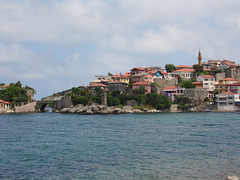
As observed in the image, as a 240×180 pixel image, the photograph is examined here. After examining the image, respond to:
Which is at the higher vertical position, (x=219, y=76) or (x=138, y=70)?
(x=138, y=70)

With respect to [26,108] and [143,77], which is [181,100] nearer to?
[143,77]

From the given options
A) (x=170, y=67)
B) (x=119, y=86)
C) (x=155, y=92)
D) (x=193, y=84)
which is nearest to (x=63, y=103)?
(x=119, y=86)

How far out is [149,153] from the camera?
68.5ft


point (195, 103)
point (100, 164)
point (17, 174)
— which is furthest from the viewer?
point (195, 103)

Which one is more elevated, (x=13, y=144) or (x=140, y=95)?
(x=140, y=95)

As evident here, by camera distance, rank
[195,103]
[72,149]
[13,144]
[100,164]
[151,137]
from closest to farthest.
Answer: [100,164] → [72,149] → [13,144] → [151,137] → [195,103]

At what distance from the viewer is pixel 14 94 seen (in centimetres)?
8131

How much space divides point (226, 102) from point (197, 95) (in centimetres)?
710

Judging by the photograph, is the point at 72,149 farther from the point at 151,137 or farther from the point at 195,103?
the point at 195,103

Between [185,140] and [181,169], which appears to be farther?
[185,140]

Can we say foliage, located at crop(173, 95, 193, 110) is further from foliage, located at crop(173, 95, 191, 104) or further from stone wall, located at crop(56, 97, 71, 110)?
stone wall, located at crop(56, 97, 71, 110)

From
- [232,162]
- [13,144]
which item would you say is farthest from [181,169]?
[13,144]

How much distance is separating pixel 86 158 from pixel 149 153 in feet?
14.7

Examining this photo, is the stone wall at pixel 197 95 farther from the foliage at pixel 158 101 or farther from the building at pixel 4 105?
the building at pixel 4 105
